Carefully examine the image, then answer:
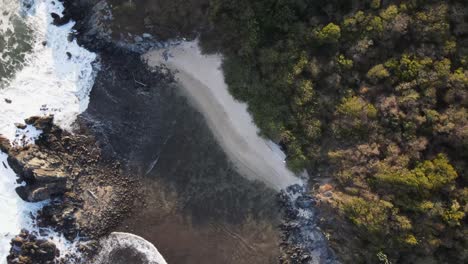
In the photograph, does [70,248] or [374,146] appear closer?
[374,146]

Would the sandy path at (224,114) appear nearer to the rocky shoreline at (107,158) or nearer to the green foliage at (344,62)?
the rocky shoreline at (107,158)

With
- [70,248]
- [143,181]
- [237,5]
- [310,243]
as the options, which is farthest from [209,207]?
[237,5]

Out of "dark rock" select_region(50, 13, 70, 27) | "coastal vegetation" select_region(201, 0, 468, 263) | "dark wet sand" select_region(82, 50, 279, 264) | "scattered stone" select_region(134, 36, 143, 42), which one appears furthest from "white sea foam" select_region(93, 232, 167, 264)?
"dark rock" select_region(50, 13, 70, 27)

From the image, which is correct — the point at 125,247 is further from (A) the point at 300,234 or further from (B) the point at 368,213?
(B) the point at 368,213

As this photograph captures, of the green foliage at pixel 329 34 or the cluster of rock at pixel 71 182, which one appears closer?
the green foliage at pixel 329 34

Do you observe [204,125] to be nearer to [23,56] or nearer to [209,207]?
[209,207]

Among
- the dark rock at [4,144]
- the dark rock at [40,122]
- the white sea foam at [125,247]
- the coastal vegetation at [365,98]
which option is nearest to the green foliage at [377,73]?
the coastal vegetation at [365,98]
